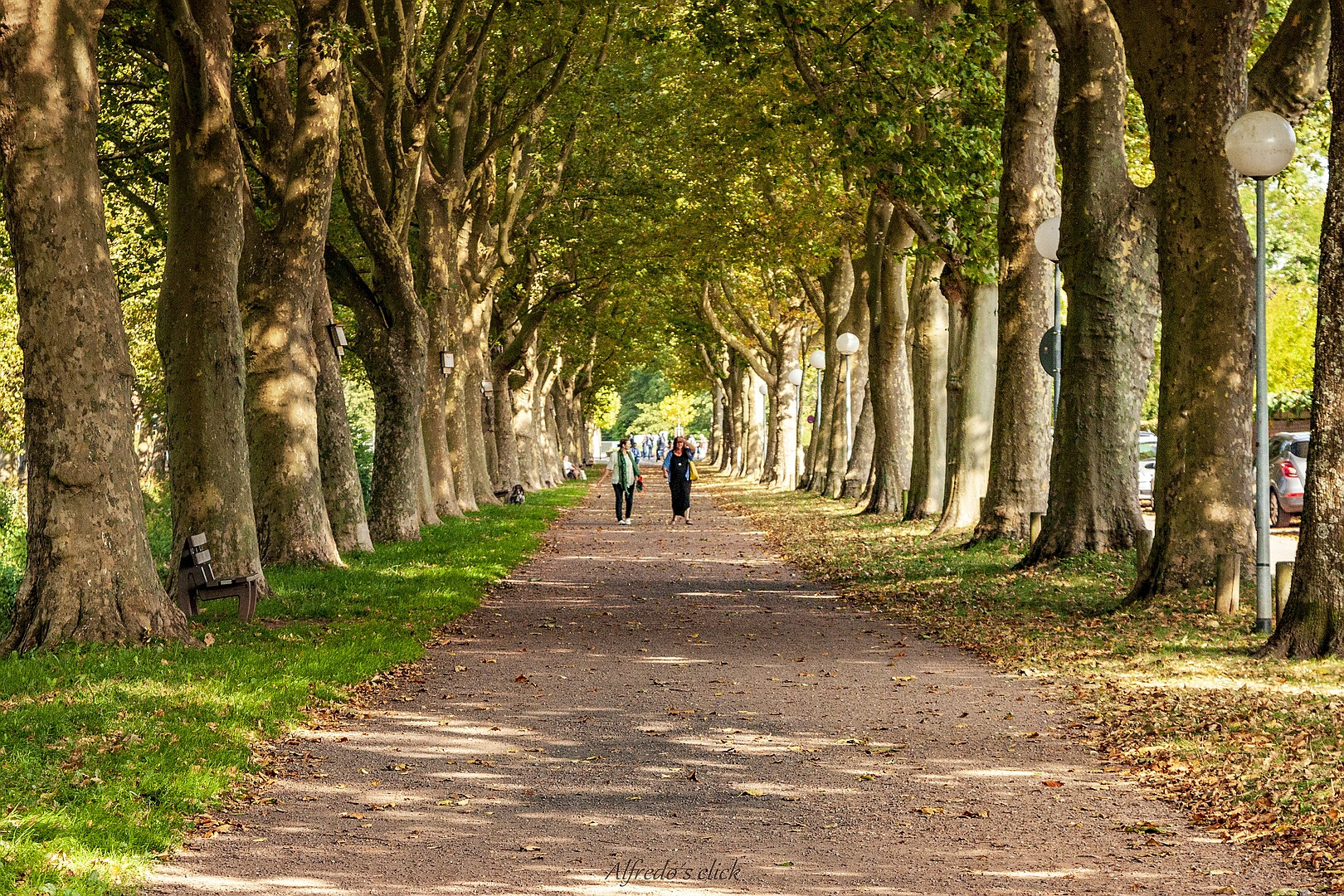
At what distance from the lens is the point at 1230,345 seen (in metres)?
11.3

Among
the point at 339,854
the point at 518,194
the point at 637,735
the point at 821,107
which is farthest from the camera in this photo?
the point at 518,194

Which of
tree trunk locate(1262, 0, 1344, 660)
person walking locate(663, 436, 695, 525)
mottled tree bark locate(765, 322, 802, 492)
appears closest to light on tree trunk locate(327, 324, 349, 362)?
person walking locate(663, 436, 695, 525)

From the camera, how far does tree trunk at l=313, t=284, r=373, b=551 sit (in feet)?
54.0

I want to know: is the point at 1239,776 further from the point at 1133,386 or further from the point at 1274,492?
the point at 1274,492

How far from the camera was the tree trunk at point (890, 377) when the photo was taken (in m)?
24.8

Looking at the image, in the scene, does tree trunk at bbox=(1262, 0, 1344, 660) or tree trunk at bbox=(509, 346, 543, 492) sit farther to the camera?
tree trunk at bbox=(509, 346, 543, 492)

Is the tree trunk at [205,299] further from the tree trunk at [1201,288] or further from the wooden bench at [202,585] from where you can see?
the tree trunk at [1201,288]

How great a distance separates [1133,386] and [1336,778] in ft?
26.7

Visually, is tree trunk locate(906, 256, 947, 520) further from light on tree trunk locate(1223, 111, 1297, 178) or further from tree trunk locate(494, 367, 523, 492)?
tree trunk locate(494, 367, 523, 492)

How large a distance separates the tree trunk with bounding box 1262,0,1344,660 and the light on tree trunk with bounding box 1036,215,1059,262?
5.99 meters

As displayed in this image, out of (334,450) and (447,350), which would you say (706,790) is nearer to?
(334,450)

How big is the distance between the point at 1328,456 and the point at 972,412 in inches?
443

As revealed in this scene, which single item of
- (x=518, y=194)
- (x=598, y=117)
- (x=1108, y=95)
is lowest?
(x=1108, y=95)

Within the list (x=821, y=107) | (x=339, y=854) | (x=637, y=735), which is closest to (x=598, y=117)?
(x=821, y=107)
